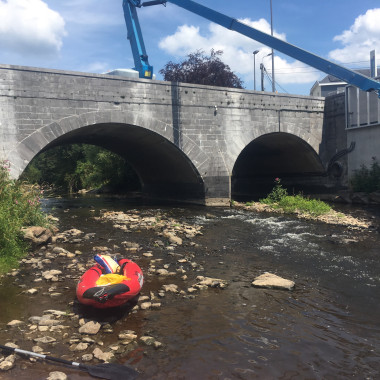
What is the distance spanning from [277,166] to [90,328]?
809 inches

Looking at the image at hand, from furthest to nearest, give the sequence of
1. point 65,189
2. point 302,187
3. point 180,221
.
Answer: point 65,189 → point 302,187 → point 180,221

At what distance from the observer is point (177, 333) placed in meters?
4.36

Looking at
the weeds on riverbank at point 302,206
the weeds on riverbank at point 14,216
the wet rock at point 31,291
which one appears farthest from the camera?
the weeds on riverbank at point 302,206

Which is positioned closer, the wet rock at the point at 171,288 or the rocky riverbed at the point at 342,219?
the wet rock at the point at 171,288

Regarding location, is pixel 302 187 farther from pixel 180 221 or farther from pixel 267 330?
pixel 267 330

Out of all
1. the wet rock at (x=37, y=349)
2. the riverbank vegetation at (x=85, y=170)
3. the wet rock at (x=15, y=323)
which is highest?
the riverbank vegetation at (x=85, y=170)

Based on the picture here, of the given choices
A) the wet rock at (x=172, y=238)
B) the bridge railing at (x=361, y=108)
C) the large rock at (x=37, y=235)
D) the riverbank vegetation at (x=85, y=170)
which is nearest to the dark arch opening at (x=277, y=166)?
the bridge railing at (x=361, y=108)

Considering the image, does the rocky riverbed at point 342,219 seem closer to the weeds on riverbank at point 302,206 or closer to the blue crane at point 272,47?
the weeds on riverbank at point 302,206

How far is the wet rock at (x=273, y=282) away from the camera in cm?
591

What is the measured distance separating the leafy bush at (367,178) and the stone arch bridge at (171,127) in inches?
71.2

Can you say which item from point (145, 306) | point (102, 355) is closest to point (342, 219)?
point (145, 306)

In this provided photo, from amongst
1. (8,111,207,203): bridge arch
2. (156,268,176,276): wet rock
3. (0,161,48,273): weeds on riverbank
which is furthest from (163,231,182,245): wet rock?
(8,111,207,203): bridge arch

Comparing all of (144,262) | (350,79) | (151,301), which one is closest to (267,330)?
(151,301)

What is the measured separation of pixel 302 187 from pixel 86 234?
1511 centimetres
